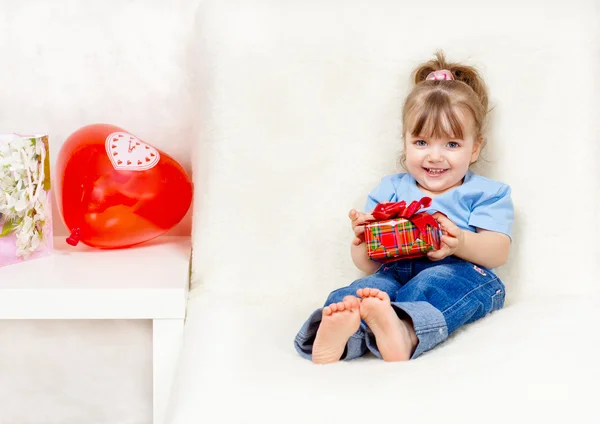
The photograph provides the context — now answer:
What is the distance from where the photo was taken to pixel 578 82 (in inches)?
56.2

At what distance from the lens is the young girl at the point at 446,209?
1.20 metres

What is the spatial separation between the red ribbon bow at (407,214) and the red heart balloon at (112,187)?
0.48 meters

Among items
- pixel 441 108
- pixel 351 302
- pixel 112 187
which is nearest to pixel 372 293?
pixel 351 302

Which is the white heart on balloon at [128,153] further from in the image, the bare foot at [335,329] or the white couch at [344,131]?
the bare foot at [335,329]

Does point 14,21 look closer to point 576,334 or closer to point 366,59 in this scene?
point 366,59

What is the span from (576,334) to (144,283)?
697 millimetres

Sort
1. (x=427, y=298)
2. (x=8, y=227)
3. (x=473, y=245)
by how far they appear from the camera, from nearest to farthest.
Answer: (x=427, y=298)
(x=473, y=245)
(x=8, y=227)

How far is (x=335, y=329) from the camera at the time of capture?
105 centimetres

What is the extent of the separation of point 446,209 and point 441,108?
0.17 m

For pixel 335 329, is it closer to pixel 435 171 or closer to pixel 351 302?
pixel 351 302

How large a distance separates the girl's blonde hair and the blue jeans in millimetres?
222

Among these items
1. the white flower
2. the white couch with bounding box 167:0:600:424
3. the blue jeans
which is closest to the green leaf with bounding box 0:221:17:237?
the white flower

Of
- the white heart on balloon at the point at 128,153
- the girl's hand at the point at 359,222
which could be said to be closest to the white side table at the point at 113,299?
the white heart on balloon at the point at 128,153

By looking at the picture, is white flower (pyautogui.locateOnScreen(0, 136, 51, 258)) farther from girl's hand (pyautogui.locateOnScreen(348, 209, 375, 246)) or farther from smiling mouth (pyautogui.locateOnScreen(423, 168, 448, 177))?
smiling mouth (pyautogui.locateOnScreen(423, 168, 448, 177))
